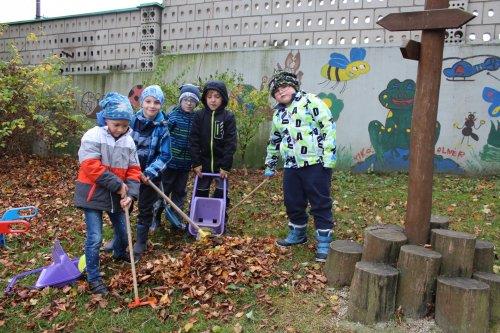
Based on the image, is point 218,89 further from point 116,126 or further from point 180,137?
point 116,126

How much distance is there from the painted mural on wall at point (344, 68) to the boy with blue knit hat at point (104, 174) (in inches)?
234

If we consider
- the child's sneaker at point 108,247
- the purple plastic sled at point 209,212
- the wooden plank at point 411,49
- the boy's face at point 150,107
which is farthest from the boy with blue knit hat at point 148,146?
the wooden plank at point 411,49

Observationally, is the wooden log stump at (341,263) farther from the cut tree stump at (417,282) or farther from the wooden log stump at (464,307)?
the wooden log stump at (464,307)

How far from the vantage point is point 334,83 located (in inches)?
367

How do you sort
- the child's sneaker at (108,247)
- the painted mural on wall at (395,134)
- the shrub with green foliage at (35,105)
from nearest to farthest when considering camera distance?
the child's sneaker at (108,247)
the painted mural on wall at (395,134)
the shrub with green foliage at (35,105)

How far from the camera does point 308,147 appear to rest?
4.64m

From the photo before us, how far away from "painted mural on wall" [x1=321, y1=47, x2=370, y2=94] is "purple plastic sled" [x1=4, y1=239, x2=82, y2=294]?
6.59m

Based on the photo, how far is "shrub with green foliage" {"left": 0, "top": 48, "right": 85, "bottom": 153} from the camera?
9945 mm

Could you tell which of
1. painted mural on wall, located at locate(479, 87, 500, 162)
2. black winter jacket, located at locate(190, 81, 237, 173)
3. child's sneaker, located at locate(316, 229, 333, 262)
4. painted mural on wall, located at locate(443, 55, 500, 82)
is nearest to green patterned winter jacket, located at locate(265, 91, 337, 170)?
child's sneaker, located at locate(316, 229, 333, 262)

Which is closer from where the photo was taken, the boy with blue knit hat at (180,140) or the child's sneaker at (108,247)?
the child's sneaker at (108,247)

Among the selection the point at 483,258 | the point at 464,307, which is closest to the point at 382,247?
the point at 464,307

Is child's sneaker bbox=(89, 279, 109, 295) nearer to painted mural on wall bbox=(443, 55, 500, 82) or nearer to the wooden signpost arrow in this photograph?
the wooden signpost arrow

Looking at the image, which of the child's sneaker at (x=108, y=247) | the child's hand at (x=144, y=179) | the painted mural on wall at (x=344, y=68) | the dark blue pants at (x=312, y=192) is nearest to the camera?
the child's hand at (x=144, y=179)

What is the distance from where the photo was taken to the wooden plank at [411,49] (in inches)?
150
